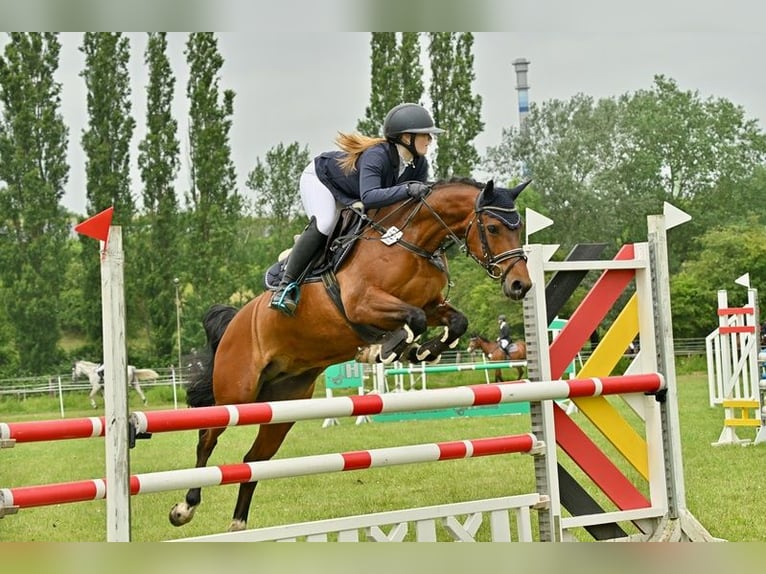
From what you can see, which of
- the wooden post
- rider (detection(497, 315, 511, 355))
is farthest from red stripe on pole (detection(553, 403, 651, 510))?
rider (detection(497, 315, 511, 355))

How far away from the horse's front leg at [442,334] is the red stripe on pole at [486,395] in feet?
2.82

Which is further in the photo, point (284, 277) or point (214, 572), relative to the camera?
point (284, 277)

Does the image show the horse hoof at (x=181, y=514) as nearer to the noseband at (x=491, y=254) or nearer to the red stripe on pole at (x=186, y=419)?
the red stripe on pole at (x=186, y=419)

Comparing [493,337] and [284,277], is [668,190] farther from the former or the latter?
[284,277]

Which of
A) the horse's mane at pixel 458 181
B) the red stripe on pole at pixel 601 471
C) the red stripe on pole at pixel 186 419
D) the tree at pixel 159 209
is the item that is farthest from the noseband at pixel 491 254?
the tree at pixel 159 209

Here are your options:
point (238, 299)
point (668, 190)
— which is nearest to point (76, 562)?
A: point (238, 299)

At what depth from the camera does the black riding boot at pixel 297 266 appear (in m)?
4.45

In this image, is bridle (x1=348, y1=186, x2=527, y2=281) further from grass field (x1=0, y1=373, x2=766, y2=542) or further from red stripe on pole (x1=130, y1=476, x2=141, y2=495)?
red stripe on pole (x1=130, y1=476, x2=141, y2=495)

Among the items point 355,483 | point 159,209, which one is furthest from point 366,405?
point 159,209

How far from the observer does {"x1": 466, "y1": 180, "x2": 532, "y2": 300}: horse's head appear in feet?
12.7

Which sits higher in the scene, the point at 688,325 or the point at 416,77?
the point at 416,77

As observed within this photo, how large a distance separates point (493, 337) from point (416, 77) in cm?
734

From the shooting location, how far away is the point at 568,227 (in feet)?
96.7

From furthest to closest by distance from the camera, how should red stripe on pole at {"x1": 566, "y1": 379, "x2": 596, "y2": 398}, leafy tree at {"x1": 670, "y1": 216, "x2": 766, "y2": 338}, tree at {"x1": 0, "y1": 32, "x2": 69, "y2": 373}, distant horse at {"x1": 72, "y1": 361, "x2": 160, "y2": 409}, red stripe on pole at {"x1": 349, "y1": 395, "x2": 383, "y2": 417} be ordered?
leafy tree at {"x1": 670, "y1": 216, "x2": 766, "y2": 338} < tree at {"x1": 0, "y1": 32, "x2": 69, "y2": 373} < distant horse at {"x1": 72, "y1": 361, "x2": 160, "y2": 409} < red stripe on pole at {"x1": 566, "y1": 379, "x2": 596, "y2": 398} < red stripe on pole at {"x1": 349, "y1": 395, "x2": 383, "y2": 417}
